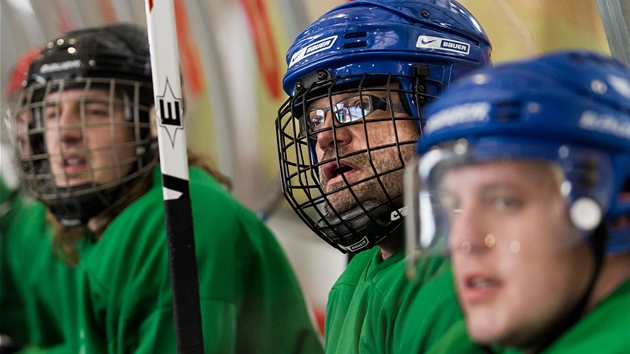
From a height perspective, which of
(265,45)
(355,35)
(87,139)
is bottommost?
(87,139)

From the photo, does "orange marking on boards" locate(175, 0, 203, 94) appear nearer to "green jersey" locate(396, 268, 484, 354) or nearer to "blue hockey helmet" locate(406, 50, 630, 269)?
"green jersey" locate(396, 268, 484, 354)

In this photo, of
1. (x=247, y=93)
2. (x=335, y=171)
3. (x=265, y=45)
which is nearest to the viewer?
(x=335, y=171)

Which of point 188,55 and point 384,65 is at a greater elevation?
point 188,55

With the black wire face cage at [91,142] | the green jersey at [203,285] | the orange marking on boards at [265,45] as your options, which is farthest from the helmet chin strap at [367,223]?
the orange marking on boards at [265,45]

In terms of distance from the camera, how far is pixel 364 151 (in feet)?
4.83

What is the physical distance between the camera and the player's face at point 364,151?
151cm

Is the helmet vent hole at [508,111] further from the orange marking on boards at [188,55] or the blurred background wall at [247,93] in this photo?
the orange marking on boards at [188,55]

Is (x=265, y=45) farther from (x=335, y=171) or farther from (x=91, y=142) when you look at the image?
(x=335, y=171)

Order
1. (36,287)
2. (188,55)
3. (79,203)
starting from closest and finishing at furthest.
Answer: (79,203), (36,287), (188,55)

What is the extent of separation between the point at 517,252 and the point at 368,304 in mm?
666

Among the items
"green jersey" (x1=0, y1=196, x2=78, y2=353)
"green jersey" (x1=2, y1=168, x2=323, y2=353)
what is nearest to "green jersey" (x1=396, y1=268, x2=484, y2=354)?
"green jersey" (x1=2, y1=168, x2=323, y2=353)

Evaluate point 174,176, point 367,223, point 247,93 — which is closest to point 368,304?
point 367,223

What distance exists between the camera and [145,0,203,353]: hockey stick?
1.42 metres

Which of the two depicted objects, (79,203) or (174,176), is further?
(79,203)
